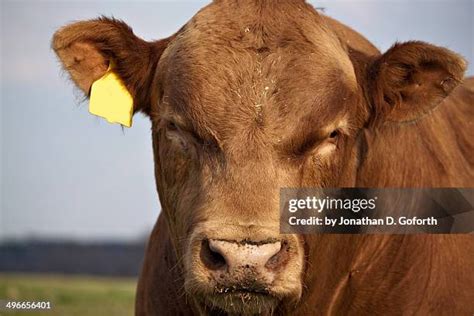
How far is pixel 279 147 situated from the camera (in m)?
5.33

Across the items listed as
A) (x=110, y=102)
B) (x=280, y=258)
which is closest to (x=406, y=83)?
(x=280, y=258)

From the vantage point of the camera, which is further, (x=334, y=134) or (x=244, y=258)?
Answer: (x=334, y=134)

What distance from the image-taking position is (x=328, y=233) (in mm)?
5844

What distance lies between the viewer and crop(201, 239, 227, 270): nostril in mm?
4918

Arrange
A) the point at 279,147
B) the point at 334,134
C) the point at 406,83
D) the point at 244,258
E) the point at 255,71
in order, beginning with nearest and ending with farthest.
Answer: the point at 244,258 → the point at 279,147 → the point at 255,71 → the point at 334,134 → the point at 406,83

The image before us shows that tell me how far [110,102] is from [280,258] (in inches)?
76.2

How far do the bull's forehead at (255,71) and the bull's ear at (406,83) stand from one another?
227 mm

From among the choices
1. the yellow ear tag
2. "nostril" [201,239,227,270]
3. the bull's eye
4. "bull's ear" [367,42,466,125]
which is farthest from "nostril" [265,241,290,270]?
the yellow ear tag

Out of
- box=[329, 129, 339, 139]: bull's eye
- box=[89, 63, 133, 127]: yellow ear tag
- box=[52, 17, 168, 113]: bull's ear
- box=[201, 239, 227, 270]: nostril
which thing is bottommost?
box=[201, 239, 227, 270]: nostril

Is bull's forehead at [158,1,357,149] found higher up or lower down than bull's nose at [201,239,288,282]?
higher up

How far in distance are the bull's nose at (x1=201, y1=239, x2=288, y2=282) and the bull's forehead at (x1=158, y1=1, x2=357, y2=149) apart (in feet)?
2.42

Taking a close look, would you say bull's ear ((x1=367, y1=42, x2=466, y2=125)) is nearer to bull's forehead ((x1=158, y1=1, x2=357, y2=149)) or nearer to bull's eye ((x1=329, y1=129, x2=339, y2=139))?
bull's forehead ((x1=158, y1=1, x2=357, y2=149))

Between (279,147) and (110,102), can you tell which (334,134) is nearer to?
(279,147)

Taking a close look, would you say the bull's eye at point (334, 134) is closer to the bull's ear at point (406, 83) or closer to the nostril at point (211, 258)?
the bull's ear at point (406, 83)
